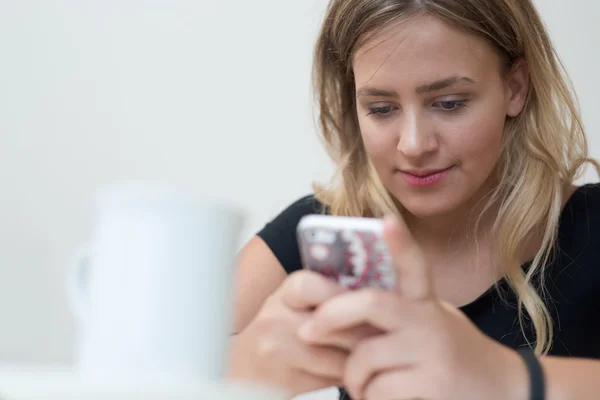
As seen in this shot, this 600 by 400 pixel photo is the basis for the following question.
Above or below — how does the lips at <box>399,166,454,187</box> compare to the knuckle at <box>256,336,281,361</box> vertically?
above

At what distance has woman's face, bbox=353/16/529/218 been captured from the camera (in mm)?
1043

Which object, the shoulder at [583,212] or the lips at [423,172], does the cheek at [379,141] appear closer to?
the lips at [423,172]

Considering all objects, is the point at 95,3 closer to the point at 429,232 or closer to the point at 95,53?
the point at 95,53

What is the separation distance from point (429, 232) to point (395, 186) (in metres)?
0.20

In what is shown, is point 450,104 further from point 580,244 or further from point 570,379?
point 570,379

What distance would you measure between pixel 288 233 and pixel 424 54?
19.2 inches

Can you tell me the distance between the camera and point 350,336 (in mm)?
538

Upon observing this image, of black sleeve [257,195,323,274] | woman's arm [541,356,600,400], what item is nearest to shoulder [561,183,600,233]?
black sleeve [257,195,323,274]

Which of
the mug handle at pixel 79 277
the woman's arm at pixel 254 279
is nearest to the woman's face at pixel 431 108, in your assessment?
the woman's arm at pixel 254 279

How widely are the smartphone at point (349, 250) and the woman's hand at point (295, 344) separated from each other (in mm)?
17

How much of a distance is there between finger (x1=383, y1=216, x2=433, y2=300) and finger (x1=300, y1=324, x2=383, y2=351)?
5cm

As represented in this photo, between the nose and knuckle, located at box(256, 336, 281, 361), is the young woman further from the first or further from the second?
knuckle, located at box(256, 336, 281, 361)

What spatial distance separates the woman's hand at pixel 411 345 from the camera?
1.61 feet

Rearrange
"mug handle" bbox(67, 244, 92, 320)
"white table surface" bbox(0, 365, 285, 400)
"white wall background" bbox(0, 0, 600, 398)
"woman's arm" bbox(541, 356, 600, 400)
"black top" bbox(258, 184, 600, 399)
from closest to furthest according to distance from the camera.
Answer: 1. "white table surface" bbox(0, 365, 285, 400)
2. "mug handle" bbox(67, 244, 92, 320)
3. "woman's arm" bbox(541, 356, 600, 400)
4. "black top" bbox(258, 184, 600, 399)
5. "white wall background" bbox(0, 0, 600, 398)
